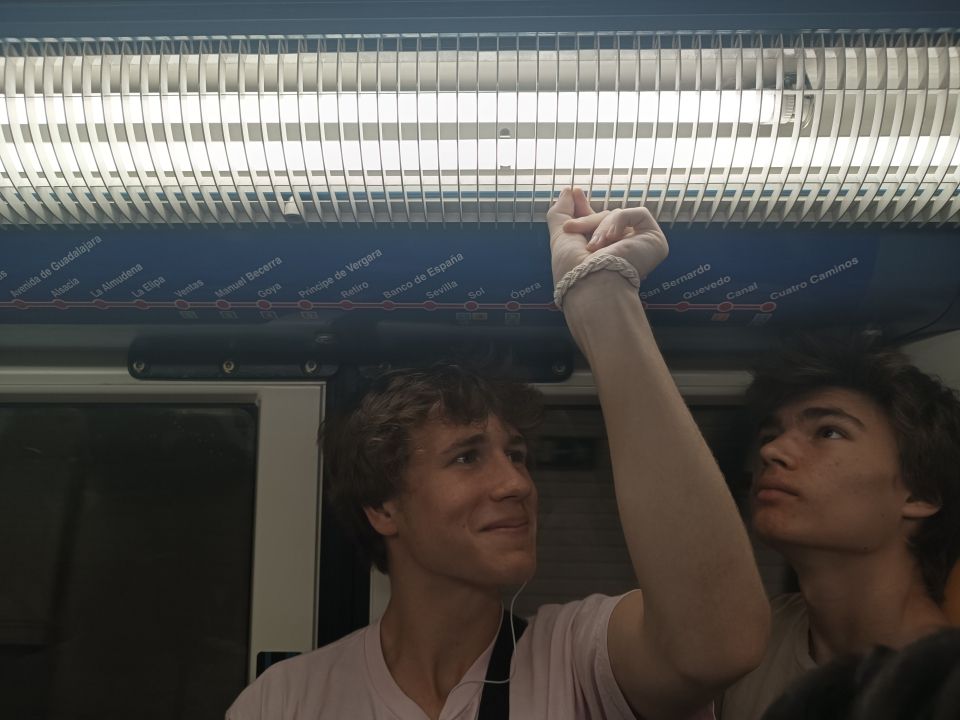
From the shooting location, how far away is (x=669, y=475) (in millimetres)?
1159

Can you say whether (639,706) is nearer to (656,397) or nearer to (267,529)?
(656,397)

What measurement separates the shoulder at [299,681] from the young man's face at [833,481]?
0.93 m

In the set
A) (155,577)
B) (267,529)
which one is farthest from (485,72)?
(155,577)

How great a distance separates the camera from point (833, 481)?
157 centimetres

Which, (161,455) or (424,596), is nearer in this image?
(424,596)

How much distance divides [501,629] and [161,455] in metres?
1.00

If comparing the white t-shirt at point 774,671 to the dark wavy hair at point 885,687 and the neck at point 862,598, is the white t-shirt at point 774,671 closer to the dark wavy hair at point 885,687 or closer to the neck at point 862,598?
the neck at point 862,598

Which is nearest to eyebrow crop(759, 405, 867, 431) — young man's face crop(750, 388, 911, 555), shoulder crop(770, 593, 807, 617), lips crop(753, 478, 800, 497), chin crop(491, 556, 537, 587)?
young man's face crop(750, 388, 911, 555)

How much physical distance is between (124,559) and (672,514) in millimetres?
1495

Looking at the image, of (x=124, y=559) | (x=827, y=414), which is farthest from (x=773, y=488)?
(x=124, y=559)

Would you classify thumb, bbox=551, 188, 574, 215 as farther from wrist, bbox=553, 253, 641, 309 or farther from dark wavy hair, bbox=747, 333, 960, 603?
dark wavy hair, bbox=747, 333, 960, 603

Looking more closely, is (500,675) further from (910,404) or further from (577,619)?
(910,404)

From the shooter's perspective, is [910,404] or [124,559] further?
[124,559]

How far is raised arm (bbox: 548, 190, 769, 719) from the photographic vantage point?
3.71 ft
